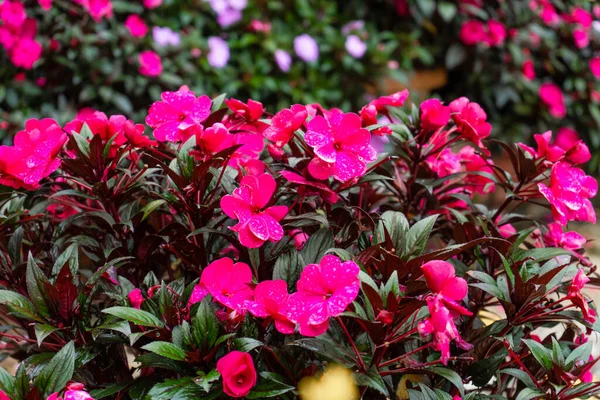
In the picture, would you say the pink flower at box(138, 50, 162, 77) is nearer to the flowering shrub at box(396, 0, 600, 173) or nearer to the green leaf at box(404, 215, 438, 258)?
the flowering shrub at box(396, 0, 600, 173)

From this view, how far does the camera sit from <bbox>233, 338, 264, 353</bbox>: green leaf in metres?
0.78

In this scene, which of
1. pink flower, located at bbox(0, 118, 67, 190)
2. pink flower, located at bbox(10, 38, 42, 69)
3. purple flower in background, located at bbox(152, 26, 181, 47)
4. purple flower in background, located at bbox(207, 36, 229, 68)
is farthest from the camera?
purple flower in background, located at bbox(207, 36, 229, 68)

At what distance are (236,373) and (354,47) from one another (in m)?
2.72

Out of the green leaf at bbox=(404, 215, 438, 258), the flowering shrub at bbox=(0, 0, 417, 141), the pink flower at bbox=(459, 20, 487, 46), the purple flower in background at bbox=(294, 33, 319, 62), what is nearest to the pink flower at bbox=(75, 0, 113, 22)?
the flowering shrub at bbox=(0, 0, 417, 141)

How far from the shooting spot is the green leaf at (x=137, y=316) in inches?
30.6

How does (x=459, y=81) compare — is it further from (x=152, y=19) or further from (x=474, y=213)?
(x=474, y=213)

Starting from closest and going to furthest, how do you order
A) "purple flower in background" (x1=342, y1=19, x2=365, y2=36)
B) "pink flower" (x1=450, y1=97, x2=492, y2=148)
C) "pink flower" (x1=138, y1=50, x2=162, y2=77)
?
"pink flower" (x1=450, y1=97, x2=492, y2=148) < "pink flower" (x1=138, y1=50, x2=162, y2=77) < "purple flower in background" (x1=342, y1=19, x2=365, y2=36)

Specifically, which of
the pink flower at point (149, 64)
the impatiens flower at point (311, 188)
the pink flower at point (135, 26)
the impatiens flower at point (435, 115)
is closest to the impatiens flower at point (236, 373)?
the impatiens flower at point (311, 188)

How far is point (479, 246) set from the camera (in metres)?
0.99

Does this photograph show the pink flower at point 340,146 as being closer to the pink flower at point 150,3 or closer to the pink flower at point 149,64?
the pink flower at point 149,64

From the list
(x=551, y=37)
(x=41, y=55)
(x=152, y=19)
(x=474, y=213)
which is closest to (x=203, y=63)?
(x=152, y=19)

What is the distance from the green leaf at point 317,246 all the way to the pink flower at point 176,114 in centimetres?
25

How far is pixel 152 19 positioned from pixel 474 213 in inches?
90.0

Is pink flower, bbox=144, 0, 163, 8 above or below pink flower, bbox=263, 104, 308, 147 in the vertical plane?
below
